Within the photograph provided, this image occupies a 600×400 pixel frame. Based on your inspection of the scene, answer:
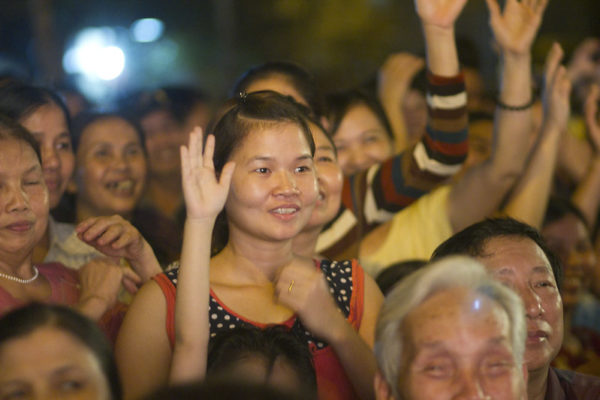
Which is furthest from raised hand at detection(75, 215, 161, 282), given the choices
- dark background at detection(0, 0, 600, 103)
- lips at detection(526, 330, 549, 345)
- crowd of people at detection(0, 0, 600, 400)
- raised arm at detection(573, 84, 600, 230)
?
dark background at detection(0, 0, 600, 103)

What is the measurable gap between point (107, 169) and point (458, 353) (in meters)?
2.25

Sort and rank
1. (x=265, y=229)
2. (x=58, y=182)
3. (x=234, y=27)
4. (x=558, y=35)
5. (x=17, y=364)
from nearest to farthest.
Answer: (x=17, y=364)
(x=265, y=229)
(x=58, y=182)
(x=558, y=35)
(x=234, y=27)

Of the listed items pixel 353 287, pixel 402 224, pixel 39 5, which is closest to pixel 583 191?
pixel 402 224

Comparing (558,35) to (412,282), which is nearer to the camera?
(412,282)

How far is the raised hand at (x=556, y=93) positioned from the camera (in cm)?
374

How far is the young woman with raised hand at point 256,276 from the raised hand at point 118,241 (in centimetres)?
24

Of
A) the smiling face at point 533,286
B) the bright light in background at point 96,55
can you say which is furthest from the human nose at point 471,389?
the bright light in background at point 96,55

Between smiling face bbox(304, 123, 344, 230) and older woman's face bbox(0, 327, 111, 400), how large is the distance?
1.30 meters

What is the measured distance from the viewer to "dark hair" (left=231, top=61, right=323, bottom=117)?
319 cm

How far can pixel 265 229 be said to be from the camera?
7.75 ft

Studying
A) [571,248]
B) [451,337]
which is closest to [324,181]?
[451,337]

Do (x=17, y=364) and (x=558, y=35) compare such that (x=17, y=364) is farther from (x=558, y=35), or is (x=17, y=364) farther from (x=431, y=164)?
(x=558, y=35)

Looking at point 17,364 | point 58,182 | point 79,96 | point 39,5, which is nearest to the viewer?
point 17,364

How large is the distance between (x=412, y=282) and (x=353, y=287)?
57cm
